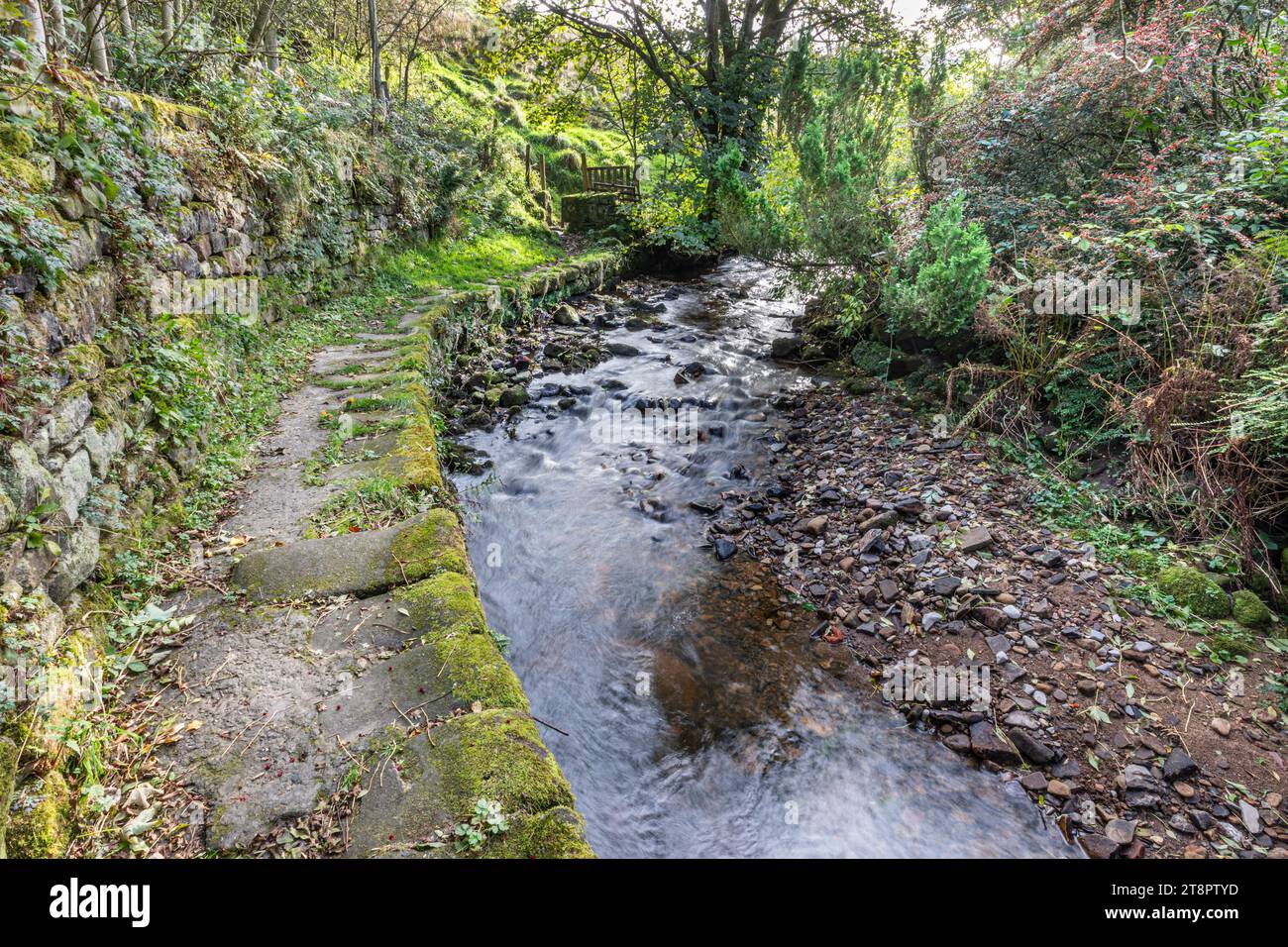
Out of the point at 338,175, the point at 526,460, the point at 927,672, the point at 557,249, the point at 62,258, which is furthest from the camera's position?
the point at 557,249

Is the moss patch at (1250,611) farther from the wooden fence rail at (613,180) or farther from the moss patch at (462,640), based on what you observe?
the wooden fence rail at (613,180)

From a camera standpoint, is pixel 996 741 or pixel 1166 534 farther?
pixel 1166 534

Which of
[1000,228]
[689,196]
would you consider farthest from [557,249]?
[1000,228]

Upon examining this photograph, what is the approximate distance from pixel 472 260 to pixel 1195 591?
10.7m

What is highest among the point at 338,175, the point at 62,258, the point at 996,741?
the point at 338,175

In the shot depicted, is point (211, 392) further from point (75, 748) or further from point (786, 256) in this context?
point (786, 256)

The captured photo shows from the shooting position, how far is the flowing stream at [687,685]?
278 centimetres

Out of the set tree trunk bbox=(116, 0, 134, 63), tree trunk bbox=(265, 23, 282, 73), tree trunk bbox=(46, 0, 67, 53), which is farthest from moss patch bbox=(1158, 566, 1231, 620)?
tree trunk bbox=(265, 23, 282, 73)

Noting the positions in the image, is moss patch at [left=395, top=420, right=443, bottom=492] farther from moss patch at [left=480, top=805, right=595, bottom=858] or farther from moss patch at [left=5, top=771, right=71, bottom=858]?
moss patch at [left=480, top=805, right=595, bottom=858]

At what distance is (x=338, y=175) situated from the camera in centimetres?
743

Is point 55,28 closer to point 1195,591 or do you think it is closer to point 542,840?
point 542,840

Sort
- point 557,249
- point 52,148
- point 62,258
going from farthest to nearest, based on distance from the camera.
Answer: point 557,249, point 52,148, point 62,258

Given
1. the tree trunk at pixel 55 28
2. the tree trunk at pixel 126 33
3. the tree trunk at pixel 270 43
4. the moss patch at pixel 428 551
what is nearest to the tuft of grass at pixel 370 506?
the moss patch at pixel 428 551

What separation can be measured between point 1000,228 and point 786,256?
9.13 ft
